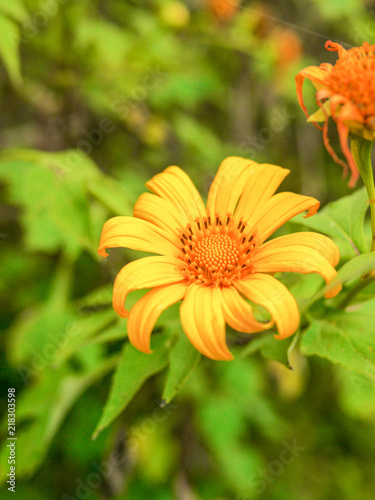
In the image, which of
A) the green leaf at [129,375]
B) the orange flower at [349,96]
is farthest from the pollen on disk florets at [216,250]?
the orange flower at [349,96]

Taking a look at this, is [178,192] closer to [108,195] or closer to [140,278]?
[140,278]

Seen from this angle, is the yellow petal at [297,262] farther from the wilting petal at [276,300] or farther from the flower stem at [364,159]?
the flower stem at [364,159]

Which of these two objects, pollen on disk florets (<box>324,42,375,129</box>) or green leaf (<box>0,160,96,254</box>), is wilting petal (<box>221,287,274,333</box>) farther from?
green leaf (<box>0,160,96,254</box>)

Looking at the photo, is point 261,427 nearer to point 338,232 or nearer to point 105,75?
point 338,232

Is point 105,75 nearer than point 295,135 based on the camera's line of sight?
Yes

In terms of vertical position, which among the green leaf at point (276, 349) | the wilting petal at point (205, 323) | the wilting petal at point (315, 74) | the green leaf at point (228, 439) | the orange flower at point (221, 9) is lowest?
the green leaf at point (228, 439)

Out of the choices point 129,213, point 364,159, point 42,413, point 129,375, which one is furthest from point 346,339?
point 42,413

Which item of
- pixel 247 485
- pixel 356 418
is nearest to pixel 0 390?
pixel 247 485
